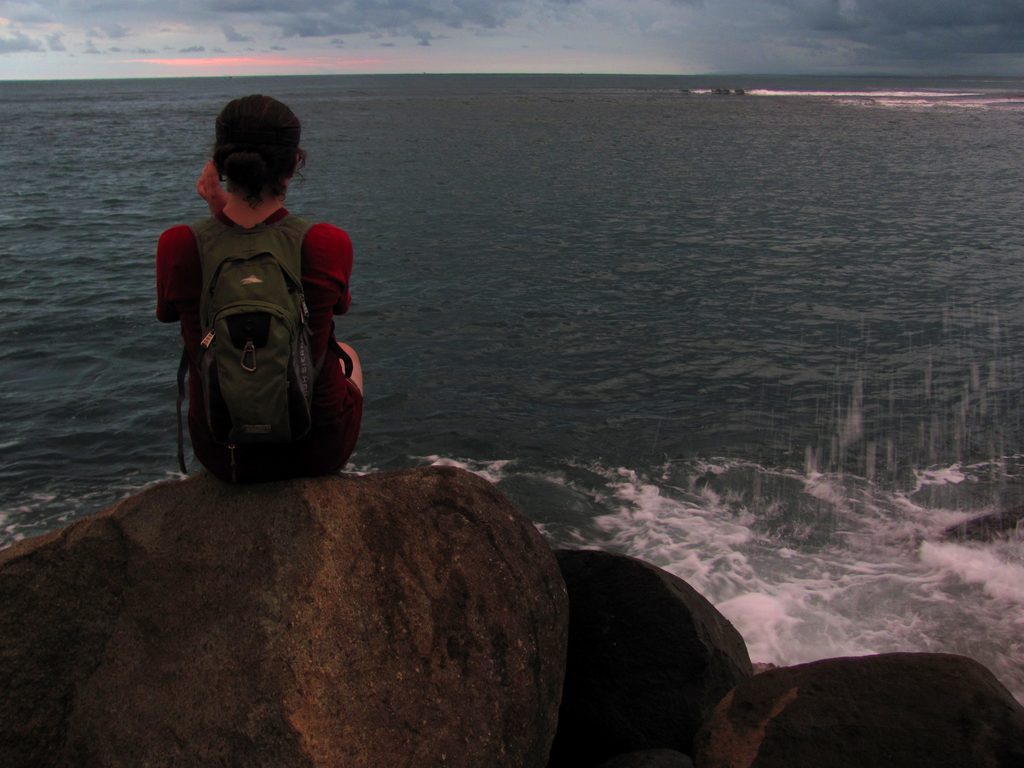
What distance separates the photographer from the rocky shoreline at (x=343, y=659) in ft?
12.6

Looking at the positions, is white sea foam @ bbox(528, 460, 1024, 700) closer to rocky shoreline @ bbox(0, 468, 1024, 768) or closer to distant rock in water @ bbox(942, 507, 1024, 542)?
distant rock in water @ bbox(942, 507, 1024, 542)

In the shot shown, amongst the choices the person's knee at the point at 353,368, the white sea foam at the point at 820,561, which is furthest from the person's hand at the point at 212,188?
the white sea foam at the point at 820,561

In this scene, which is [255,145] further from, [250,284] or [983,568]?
[983,568]

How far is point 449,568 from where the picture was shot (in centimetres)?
448

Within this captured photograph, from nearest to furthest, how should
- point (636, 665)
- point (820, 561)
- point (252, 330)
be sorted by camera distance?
point (252, 330) < point (636, 665) < point (820, 561)

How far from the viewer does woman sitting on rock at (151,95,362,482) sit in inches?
155

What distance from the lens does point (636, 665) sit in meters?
5.36

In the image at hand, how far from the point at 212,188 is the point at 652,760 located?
3676mm

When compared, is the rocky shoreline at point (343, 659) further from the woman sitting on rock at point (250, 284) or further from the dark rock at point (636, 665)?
the dark rock at point (636, 665)

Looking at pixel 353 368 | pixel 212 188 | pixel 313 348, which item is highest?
pixel 212 188

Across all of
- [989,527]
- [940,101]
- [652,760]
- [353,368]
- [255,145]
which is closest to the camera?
[255,145]

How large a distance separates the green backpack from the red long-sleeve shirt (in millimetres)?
90

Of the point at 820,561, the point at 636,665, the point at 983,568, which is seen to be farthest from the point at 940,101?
the point at 636,665

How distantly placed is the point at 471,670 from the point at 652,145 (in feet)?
164
